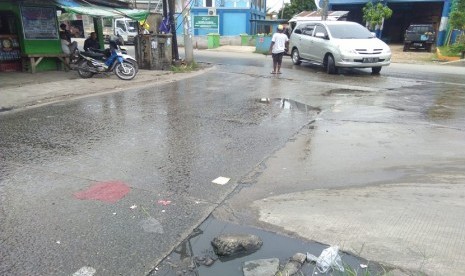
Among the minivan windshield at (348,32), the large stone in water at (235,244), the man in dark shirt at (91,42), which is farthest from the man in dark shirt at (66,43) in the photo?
the large stone in water at (235,244)

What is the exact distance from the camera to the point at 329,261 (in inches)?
119

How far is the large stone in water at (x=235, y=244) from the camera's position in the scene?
3.22 metres

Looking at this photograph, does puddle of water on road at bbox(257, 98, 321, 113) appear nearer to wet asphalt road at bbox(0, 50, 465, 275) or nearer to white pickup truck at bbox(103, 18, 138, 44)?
wet asphalt road at bbox(0, 50, 465, 275)

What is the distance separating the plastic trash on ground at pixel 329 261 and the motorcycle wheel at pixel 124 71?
34.3 ft

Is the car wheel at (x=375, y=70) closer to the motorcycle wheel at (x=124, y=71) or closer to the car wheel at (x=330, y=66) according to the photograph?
the car wheel at (x=330, y=66)

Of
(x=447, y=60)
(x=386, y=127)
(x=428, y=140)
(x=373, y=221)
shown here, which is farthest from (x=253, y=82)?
(x=447, y=60)

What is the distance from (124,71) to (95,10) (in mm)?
2259

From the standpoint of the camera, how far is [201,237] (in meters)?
3.46

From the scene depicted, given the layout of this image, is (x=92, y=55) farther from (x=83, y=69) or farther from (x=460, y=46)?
Answer: (x=460, y=46)

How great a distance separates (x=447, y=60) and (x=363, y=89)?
1424 cm

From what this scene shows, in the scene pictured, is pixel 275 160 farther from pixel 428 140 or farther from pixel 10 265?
pixel 10 265

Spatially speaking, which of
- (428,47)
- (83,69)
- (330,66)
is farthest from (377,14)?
(83,69)

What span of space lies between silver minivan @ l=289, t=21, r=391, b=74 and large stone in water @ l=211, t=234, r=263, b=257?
11.4 m

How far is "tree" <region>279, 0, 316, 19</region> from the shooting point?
55403 mm
